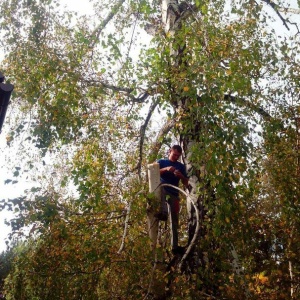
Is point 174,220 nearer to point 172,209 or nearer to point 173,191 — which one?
point 172,209

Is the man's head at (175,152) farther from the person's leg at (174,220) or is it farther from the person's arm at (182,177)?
the person's leg at (174,220)

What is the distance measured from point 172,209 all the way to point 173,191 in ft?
0.84

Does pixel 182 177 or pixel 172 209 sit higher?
pixel 182 177

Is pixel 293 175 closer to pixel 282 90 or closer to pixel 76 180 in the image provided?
pixel 282 90

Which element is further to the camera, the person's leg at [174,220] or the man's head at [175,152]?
the man's head at [175,152]

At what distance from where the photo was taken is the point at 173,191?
4.78 m

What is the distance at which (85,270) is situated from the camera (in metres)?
4.32

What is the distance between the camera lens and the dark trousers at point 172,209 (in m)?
4.39

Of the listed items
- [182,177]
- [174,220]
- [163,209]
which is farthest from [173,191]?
[163,209]

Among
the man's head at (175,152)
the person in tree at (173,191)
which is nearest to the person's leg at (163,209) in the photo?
the person in tree at (173,191)

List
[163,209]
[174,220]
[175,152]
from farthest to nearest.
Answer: [175,152]
[174,220]
[163,209]

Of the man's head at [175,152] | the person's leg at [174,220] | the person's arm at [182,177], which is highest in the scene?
the man's head at [175,152]

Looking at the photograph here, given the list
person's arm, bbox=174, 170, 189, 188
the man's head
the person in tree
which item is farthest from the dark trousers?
the man's head

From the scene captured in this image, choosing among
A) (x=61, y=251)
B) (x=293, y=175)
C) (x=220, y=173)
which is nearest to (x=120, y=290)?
(x=61, y=251)
